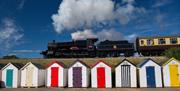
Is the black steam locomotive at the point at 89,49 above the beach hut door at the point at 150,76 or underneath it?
above

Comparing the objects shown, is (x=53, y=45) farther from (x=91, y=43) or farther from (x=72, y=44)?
(x=91, y=43)

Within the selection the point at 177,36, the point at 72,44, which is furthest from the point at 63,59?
the point at 177,36

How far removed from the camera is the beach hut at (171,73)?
76.0 ft

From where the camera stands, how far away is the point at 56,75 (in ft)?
80.8

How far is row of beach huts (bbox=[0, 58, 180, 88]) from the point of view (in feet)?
76.5

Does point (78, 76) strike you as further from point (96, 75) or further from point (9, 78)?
point (9, 78)

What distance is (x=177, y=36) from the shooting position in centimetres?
3228

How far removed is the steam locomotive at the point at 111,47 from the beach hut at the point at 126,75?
884cm

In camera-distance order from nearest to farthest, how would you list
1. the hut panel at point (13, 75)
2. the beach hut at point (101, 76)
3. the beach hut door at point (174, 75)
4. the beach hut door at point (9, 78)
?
the beach hut door at point (174, 75)
the beach hut at point (101, 76)
the hut panel at point (13, 75)
the beach hut door at point (9, 78)

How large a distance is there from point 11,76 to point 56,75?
15.8 feet

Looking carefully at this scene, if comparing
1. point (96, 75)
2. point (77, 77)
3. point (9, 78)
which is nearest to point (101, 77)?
point (96, 75)

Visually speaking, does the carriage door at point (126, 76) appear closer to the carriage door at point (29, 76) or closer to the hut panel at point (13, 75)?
the carriage door at point (29, 76)

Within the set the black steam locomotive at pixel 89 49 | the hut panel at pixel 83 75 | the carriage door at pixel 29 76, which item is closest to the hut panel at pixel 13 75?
the carriage door at pixel 29 76

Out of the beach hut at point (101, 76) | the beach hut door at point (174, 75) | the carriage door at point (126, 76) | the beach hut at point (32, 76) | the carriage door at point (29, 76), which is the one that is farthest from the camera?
the carriage door at point (29, 76)
